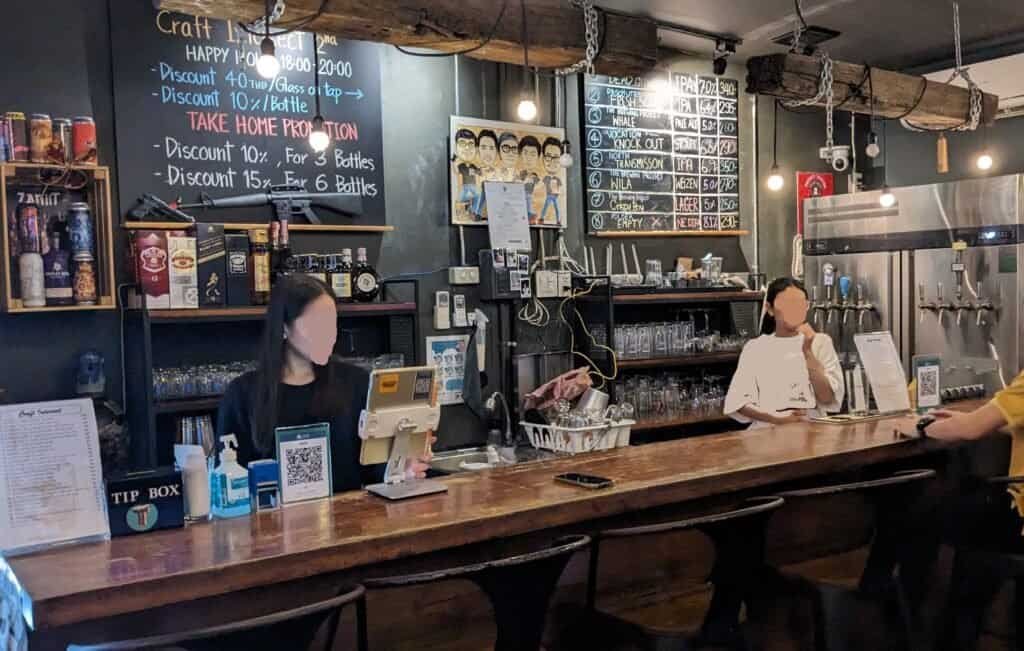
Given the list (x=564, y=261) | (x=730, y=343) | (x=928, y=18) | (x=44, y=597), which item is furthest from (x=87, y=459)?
(x=928, y=18)

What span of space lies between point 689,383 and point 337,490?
2.81 meters

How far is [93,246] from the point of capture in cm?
337

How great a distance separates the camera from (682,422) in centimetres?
483

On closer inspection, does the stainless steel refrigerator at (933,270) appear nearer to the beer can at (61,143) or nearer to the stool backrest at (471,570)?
the stool backrest at (471,570)

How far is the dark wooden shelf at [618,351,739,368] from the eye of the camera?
4746 mm

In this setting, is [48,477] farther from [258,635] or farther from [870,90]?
[870,90]

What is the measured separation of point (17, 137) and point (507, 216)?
7.35 feet

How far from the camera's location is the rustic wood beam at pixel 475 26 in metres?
2.88

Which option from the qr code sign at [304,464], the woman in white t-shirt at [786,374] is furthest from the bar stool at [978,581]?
the qr code sign at [304,464]

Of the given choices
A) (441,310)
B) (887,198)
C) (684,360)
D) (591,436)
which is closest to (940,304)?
(887,198)

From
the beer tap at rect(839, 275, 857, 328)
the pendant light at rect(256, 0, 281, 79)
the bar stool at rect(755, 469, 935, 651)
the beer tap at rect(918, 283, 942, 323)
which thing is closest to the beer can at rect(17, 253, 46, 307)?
the pendant light at rect(256, 0, 281, 79)

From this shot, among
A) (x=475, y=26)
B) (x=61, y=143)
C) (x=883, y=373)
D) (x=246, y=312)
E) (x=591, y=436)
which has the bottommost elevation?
(x=591, y=436)

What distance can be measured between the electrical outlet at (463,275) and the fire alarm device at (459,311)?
0.28ft

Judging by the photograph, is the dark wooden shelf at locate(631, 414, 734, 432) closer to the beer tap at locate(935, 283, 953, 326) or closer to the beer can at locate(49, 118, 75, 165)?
the beer tap at locate(935, 283, 953, 326)
